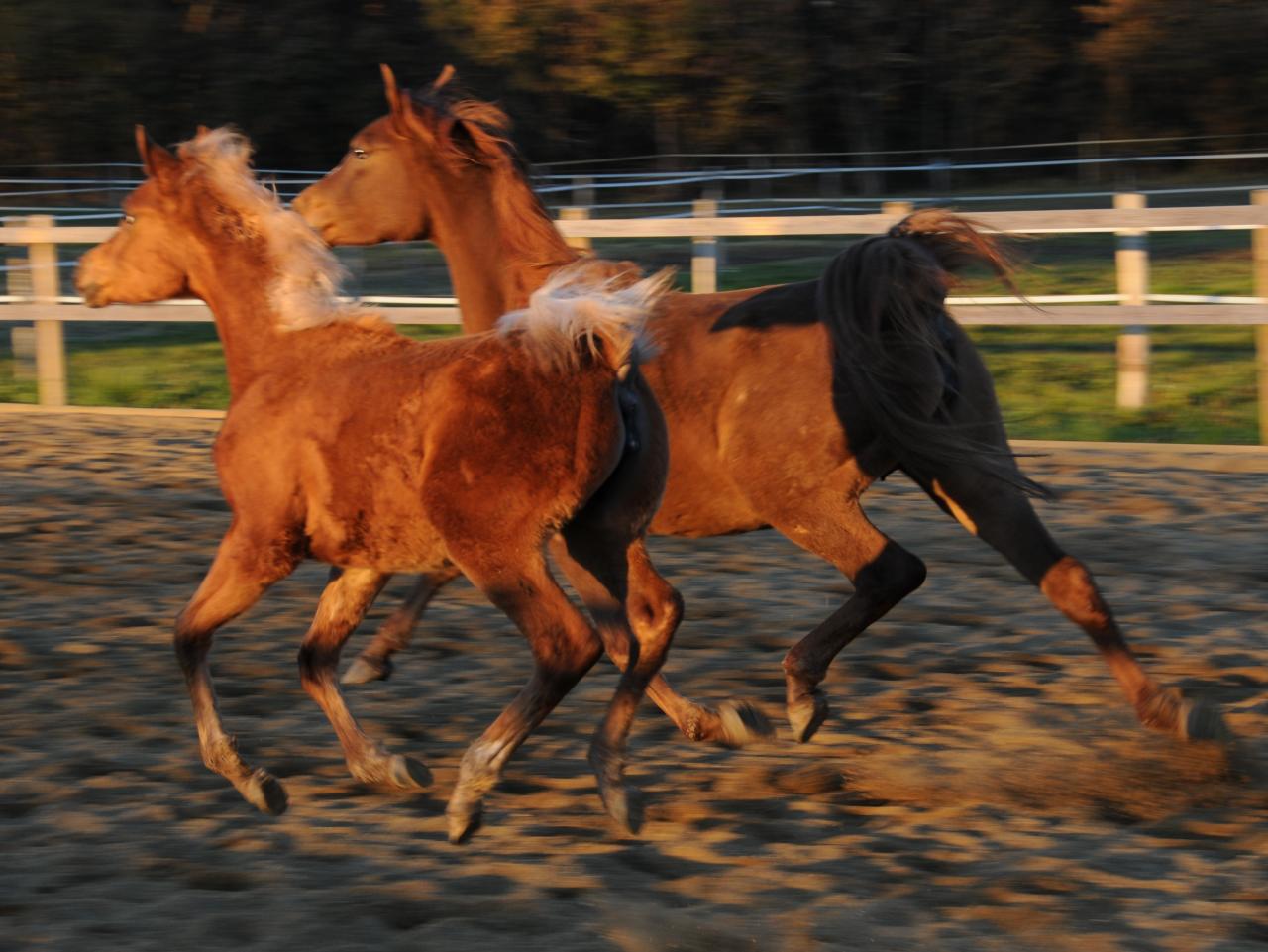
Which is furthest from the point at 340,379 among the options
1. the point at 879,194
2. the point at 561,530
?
the point at 879,194

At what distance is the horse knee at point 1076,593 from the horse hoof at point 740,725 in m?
0.82

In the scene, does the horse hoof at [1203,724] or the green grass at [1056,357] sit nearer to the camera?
the horse hoof at [1203,724]

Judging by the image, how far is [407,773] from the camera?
3996mm

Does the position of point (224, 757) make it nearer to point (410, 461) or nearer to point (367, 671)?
point (410, 461)

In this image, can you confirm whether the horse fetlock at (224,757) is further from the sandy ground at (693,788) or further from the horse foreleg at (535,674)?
the horse foreleg at (535,674)

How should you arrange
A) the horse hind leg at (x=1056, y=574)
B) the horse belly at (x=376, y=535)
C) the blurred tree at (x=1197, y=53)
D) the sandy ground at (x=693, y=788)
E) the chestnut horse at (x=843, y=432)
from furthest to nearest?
the blurred tree at (x=1197, y=53) → the chestnut horse at (x=843, y=432) → the horse hind leg at (x=1056, y=574) → the horse belly at (x=376, y=535) → the sandy ground at (x=693, y=788)

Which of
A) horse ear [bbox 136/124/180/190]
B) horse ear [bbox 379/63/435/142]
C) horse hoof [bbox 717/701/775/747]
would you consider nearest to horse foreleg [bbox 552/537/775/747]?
horse hoof [bbox 717/701/775/747]

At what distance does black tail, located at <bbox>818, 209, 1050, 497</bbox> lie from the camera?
4.51 metres

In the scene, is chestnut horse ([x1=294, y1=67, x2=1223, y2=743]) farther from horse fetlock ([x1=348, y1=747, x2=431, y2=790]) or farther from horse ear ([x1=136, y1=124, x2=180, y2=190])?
horse ear ([x1=136, y1=124, x2=180, y2=190])

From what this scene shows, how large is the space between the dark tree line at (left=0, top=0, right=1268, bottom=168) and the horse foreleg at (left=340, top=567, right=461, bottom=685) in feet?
88.9

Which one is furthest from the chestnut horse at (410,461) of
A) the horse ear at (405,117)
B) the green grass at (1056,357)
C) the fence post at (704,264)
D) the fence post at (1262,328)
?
the fence post at (704,264)

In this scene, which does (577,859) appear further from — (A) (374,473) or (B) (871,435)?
(B) (871,435)

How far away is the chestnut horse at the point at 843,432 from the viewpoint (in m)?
4.49

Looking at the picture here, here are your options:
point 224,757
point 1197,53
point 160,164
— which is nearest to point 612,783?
point 224,757
